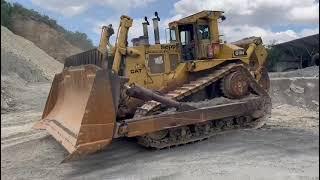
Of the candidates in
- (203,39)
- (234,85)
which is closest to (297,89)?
(234,85)

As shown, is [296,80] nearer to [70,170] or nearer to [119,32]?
[119,32]

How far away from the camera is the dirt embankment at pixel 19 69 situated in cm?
1608

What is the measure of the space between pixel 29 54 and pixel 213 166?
27042mm

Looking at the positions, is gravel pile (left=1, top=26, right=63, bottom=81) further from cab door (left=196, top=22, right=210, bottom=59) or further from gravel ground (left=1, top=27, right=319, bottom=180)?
gravel ground (left=1, top=27, right=319, bottom=180)

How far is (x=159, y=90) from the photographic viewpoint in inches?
311

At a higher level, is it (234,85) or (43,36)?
(43,36)

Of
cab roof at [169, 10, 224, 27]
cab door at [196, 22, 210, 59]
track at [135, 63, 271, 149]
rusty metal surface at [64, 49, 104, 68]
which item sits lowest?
track at [135, 63, 271, 149]

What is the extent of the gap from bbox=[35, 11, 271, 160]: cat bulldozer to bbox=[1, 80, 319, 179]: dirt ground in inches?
12.0

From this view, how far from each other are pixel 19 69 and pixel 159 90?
19.4m

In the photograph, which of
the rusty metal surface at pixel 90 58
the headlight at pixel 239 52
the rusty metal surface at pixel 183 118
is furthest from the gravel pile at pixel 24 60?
the rusty metal surface at pixel 183 118

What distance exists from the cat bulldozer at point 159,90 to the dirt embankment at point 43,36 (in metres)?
32.7

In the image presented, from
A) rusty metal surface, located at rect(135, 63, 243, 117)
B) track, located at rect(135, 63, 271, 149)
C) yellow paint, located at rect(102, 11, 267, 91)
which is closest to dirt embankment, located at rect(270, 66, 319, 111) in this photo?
track, located at rect(135, 63, 271, 149)

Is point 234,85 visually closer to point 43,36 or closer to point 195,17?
point 195,17

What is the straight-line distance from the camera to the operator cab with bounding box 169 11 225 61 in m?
8.59
